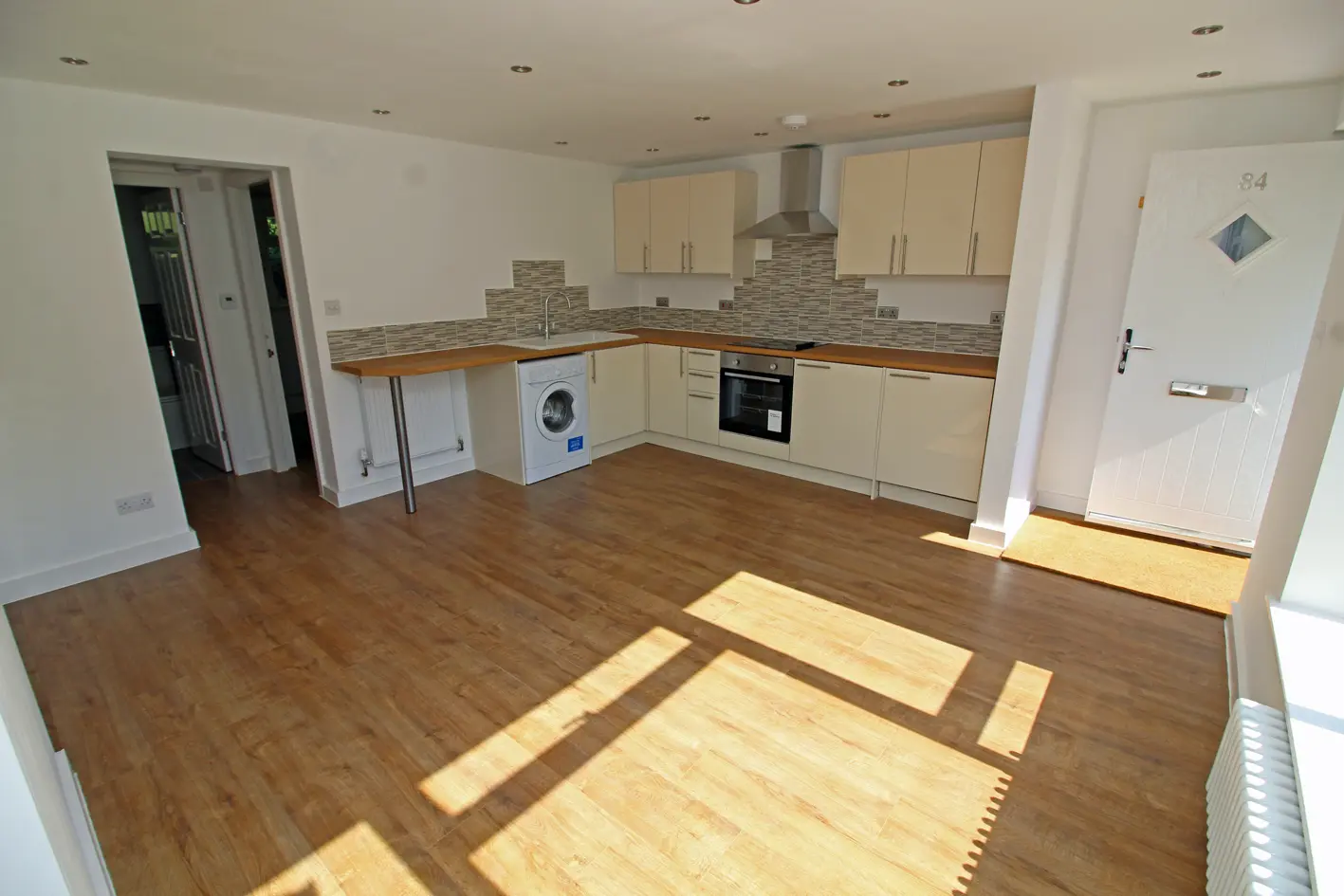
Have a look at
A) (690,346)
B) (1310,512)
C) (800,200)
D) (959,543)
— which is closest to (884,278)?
(800,200)

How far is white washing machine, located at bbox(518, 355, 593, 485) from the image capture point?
4.39 meters

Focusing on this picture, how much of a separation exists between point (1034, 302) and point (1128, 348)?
2.58ft

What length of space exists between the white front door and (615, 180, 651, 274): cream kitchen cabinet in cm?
345

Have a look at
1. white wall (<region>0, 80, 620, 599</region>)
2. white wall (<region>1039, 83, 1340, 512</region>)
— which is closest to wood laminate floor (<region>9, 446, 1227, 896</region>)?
white wall (<region>0, 80, 620, 599</region>)

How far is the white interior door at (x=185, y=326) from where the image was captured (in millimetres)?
4422

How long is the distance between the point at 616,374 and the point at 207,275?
9.60 feet

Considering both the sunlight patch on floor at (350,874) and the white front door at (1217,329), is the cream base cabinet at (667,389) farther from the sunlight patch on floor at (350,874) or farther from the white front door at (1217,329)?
the sunlight patch on floor at (350,874)

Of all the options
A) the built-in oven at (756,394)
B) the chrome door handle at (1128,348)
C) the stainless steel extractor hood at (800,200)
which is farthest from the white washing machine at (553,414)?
Result: the chrome door handle at (1128,348)

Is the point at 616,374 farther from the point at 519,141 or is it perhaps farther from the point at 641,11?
the point at 641,11

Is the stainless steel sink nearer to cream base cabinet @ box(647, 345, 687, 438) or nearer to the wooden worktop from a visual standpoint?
the wooden worktop

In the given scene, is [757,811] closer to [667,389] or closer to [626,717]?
[626,717]

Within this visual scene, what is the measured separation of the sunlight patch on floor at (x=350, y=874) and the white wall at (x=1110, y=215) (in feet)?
13.2

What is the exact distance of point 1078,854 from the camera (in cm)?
173

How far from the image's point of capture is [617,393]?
505cm
